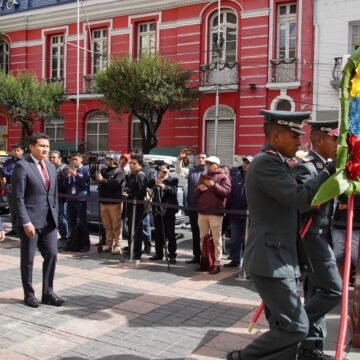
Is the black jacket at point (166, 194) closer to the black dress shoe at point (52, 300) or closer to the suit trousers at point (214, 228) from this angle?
the suit trousers at point (214, 228)

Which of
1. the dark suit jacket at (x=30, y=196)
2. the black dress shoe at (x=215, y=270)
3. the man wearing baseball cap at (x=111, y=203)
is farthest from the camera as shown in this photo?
the man wearing baseball cap at (x=111, y=203)

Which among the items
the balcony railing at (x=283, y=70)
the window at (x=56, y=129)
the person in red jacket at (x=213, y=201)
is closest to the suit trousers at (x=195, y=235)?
the person in red jacket at (x=213, y=201)

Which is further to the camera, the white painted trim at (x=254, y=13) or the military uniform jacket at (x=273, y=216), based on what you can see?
the white painted trim at (x=254, y=13)

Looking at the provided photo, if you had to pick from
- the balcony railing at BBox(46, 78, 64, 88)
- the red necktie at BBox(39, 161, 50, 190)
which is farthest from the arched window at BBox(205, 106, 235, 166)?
the red necktie at BBox(39, 161, 50, 190)

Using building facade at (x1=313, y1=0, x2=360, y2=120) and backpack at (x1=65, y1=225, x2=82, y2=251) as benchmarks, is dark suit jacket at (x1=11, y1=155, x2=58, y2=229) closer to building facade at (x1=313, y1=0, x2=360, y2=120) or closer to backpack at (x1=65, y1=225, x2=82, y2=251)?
backpack at (x1=65, y1=225, x2=82, y2=251)

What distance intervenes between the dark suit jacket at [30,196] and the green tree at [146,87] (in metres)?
14.8

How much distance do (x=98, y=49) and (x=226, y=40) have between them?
6.99 metres

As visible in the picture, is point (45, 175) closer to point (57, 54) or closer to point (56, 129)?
point (56, 129)

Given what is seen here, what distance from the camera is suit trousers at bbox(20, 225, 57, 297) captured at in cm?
578

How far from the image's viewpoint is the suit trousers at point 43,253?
19.0ft

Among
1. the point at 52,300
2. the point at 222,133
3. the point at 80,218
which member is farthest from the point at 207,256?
the point at 222,133

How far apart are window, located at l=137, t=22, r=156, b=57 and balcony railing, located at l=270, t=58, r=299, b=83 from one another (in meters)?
6.07

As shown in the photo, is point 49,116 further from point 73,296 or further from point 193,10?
point 73,296

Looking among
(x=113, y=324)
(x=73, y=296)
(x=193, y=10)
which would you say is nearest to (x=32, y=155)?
(x=73, y=296)
